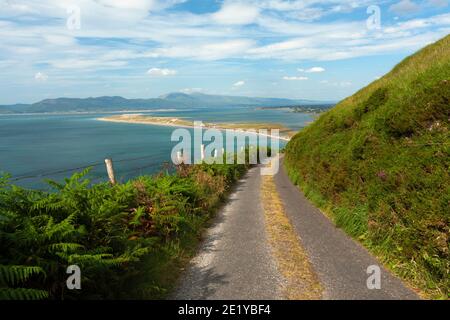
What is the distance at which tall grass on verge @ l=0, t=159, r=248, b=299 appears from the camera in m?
4.25

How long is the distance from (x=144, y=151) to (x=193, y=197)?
7609 centimetres

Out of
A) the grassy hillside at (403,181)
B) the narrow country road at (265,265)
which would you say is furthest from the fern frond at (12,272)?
the grassy hillside at (403,181)

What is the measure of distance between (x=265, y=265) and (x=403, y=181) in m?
3.74

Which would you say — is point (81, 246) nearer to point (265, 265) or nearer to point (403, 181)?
point (265, 265)

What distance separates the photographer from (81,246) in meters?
4.45

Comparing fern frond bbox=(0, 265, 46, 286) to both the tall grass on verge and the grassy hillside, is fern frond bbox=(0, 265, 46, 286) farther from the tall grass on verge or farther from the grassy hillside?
the grassy hillside

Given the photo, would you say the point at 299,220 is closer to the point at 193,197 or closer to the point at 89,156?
the point at 193,197

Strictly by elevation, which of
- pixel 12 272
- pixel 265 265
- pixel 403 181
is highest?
pixel 403 181

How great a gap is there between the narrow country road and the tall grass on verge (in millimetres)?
699

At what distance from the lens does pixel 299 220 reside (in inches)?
457

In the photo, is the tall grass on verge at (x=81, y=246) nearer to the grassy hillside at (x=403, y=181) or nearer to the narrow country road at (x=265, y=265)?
the narrow country road at (x=265, y=265)

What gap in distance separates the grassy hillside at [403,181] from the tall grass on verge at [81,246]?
16.3ft

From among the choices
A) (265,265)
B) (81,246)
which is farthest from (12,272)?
(265,265)

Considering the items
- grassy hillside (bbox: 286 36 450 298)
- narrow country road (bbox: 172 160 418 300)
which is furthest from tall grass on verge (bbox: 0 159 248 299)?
grassy hillside (bbox: 286 36 450 298)
